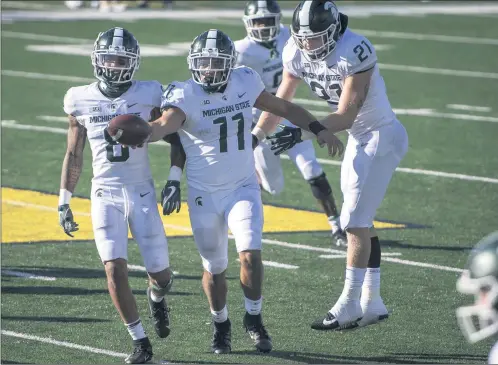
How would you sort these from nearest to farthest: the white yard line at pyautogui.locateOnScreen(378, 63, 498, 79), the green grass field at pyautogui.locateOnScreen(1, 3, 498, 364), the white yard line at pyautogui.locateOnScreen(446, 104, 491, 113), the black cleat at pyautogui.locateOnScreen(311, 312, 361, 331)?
the green grass field at pyautogui.locateOnScreen(1, 3, 498, 364)
the black cleat at pyautogui.locateOnScreen(311, 312, 361, 331)
the white yard line at pyautogui.locateOnScreen(446, 104, 491, 113)
the white yard line at pyautogui.locateOnScreen(378, 63, 498, 79)

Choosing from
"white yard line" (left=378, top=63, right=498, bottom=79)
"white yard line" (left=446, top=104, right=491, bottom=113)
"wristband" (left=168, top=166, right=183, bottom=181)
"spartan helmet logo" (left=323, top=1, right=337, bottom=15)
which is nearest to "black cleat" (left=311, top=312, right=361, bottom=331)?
"wristband" (left=168, top=166, right=183, bottom=181)

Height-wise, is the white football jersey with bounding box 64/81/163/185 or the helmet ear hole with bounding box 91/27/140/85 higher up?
the helmet ear hole with bounding box 91/27/140/85

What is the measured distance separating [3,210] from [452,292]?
4323 mm

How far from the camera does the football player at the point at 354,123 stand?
25.3 ft

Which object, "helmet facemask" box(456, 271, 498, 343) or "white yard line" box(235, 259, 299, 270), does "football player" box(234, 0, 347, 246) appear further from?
"helmet facemask" box(456, 271, 498, 343)

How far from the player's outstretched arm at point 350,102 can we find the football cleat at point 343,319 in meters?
1.11

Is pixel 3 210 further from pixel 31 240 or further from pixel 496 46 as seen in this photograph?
pixel 496 46

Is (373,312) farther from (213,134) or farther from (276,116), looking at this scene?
(213,134)

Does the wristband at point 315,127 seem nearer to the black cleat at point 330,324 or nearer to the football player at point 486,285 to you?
the black cleat at point 330,324

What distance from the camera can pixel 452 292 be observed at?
8.75 meters

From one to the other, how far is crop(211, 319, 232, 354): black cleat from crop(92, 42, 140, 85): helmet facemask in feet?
4.91

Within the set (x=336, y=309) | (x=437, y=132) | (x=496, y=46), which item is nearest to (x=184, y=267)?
(x=336, y=309)

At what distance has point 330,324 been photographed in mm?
7852

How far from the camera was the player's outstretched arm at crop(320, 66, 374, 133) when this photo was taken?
7.54 m
